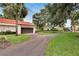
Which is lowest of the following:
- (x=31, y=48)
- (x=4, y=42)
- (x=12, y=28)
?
(x=31, y=48)

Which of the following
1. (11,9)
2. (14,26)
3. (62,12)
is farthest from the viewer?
(62,12)

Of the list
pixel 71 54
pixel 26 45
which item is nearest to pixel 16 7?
pixel 26 45

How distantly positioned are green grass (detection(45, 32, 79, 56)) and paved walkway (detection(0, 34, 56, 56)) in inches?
5.5

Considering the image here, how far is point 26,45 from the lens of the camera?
420cm

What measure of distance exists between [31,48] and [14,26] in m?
0.61

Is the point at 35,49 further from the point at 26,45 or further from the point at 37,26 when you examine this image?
the point at 37,26

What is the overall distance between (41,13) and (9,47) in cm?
102

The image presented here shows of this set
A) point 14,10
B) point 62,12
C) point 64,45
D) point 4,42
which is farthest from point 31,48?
point 62,12

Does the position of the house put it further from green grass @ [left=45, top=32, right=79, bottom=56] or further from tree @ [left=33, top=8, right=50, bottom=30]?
green grass @ [left=45, top=32, right=79, bottom=56]

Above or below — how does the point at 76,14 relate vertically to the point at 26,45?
above

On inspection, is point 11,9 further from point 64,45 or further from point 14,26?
point 64,45

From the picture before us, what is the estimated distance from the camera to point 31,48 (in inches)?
165

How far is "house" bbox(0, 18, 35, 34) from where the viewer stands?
4.18 m

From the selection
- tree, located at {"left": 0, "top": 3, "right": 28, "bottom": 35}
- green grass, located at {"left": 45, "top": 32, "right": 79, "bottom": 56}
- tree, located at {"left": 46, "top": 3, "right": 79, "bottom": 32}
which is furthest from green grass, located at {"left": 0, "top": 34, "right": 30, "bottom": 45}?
tree, located at {"left": 46, "top": 3, "right": 79, "bottom": 32}
